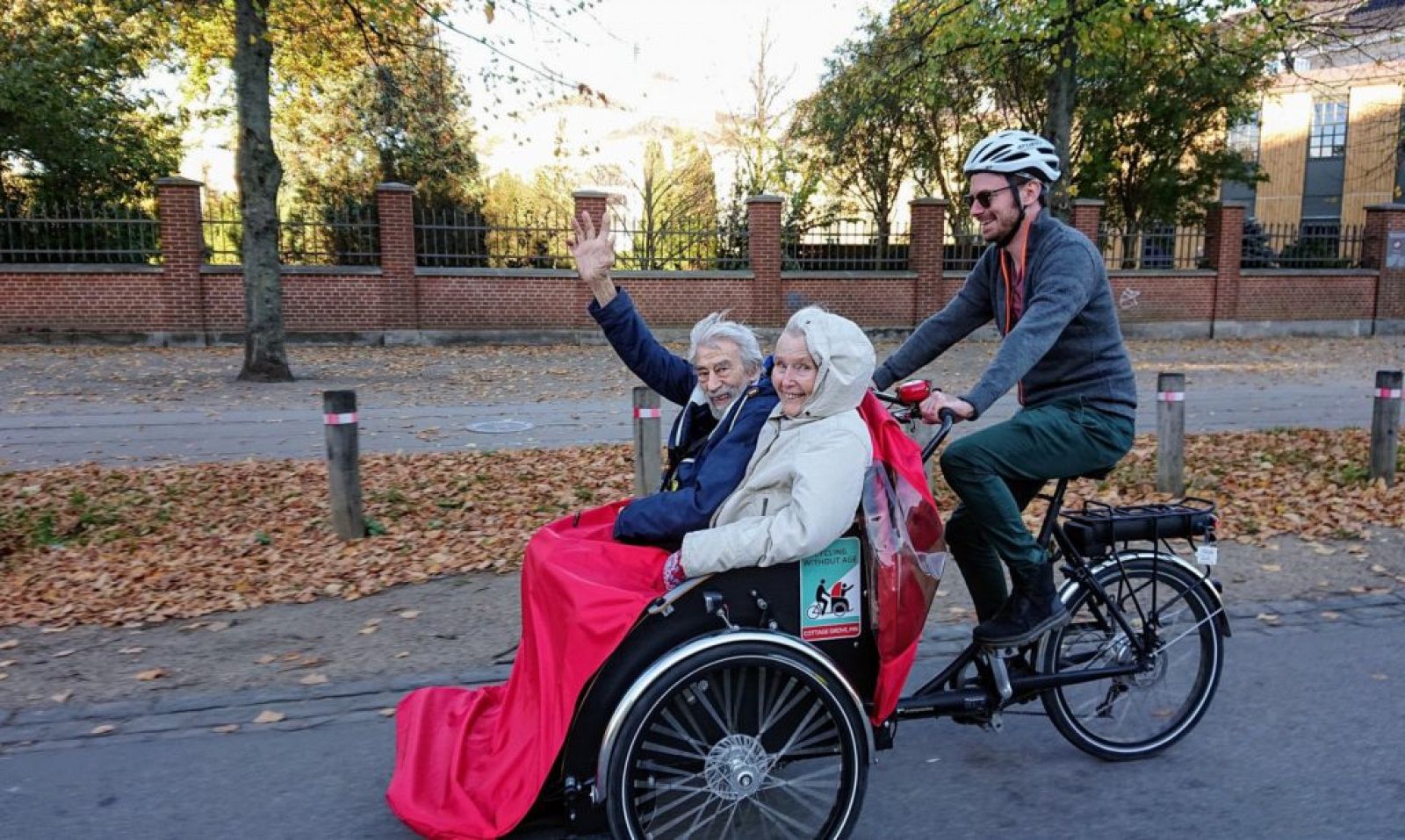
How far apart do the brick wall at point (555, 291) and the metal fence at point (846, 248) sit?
0.34 m

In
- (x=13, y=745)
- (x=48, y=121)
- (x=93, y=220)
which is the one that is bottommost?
(x=13, y=745)

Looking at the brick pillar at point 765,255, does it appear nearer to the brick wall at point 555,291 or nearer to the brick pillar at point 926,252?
the brick wall at point 555,291

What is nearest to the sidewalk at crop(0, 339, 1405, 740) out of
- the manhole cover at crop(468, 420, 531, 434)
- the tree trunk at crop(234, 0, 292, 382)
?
the manhole cover at crop(468, 420, 531, 434)

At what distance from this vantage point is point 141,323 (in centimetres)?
1845

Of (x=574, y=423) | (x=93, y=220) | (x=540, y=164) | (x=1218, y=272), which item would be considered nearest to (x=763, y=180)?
(x=540, y=164)

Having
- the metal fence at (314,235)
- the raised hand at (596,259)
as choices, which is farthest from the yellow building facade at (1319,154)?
the raised hand at (596,259)

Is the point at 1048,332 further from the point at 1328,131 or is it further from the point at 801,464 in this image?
the point at 1328,131

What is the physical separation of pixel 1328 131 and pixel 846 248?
29.9m

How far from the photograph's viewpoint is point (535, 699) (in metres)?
2.95

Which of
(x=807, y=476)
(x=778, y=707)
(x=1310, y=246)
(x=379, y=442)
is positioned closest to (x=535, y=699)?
(x=778, y=707)

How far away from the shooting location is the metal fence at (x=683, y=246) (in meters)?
20.8

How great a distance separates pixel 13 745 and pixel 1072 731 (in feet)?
12.6

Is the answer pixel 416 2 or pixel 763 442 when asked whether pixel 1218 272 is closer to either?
pixel 416 2

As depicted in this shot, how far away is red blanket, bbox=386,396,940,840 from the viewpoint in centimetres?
276
